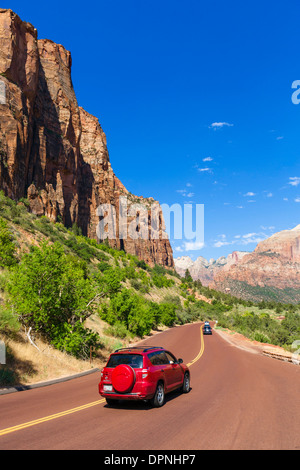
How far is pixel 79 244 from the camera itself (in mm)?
65688

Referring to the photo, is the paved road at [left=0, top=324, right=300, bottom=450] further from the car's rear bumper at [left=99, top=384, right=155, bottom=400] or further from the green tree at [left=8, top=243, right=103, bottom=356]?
the green tree at [left=8, top=243, right=103, bottom=356]

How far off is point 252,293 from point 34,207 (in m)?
162

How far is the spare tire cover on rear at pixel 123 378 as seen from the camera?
7.72m

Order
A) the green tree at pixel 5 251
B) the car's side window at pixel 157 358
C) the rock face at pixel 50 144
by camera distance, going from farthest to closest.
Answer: the rock face at pixel 50 144, the green tree at pixel 5 251, the car's side window at pixel 157 358

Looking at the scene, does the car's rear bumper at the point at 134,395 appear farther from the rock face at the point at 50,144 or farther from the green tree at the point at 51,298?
the rock face at the point at 50,144

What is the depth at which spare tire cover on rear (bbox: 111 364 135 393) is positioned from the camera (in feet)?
25.3

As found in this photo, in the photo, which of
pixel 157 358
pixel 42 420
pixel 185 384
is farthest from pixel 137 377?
pixel 185 384

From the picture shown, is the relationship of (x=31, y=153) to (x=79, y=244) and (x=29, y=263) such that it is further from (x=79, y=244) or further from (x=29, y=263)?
(x=29, y=263)

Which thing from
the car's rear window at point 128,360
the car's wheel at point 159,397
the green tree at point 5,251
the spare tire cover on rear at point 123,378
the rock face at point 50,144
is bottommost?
the car's wheel at point 159,397

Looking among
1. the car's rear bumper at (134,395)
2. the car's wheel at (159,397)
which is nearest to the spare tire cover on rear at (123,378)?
the car's rear bumper at (134,395)

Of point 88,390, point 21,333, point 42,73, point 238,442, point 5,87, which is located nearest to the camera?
point 238,442

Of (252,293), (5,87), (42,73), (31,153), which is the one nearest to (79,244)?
(31,153)

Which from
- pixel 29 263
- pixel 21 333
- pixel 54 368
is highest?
pixel 29 263

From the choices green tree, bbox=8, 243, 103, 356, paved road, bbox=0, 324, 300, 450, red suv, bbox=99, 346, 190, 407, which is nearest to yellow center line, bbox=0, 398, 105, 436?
paved road, bbox=0, 324, 300, 450
